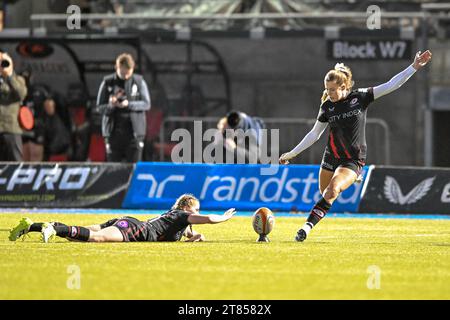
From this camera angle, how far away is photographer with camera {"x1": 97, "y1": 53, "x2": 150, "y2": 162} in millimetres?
21422

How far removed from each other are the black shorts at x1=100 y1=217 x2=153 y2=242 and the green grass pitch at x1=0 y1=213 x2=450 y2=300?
7.4 inches

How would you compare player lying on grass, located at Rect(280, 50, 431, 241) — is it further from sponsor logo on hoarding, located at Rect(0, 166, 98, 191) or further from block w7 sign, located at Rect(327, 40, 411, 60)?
block w7 sign, located at Rect(327, 40, 411, 60)

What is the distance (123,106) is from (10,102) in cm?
264

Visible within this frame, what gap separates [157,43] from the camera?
27.4m

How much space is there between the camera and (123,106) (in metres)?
21.3

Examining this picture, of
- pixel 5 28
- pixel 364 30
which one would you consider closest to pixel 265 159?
pixel 364 30

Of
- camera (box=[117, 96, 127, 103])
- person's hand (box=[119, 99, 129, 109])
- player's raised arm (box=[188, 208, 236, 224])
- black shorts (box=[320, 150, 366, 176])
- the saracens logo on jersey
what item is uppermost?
camera (box=[117, 96, 127, 103])

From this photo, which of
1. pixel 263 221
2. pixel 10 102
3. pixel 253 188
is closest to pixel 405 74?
pixel 263 221

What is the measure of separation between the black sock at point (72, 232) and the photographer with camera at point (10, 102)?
862 cm

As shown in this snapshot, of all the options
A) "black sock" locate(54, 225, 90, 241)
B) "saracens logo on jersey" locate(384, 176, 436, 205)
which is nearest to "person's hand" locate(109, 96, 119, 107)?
"saracens logo on jersey" locate(384, 176, 436, 205)

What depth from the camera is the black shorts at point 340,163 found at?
15.7 m

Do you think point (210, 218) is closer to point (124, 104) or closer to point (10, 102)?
point (124, 104)
